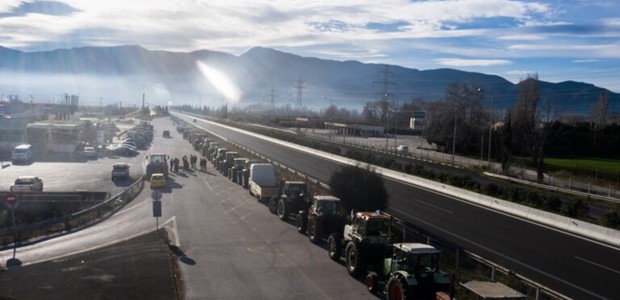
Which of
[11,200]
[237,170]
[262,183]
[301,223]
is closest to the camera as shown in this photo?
[11,200]

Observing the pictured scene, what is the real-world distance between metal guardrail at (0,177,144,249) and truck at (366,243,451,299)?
1589 centimetres

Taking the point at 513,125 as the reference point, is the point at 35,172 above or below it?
below

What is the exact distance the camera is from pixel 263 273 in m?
19.4

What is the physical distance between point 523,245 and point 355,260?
922 cm

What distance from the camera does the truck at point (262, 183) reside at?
34.8 meters

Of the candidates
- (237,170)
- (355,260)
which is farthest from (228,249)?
(237,170)

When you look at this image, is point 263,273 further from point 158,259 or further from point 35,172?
point 35,172

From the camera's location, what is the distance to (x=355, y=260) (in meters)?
18.8

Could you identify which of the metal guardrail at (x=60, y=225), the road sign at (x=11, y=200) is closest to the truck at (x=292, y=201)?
the metal guardrail at (x=60, y=225)

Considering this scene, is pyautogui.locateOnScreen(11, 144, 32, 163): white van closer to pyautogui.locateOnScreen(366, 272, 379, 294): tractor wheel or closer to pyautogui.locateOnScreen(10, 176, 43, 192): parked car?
pyautogui.locateOnScreen(10, 176, 43, 192): parked car

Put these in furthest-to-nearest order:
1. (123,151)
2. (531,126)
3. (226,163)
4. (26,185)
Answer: (123,151)
(531,126)
(226,163)
(26,185)

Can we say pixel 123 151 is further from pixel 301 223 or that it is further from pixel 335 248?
pixel 335 248

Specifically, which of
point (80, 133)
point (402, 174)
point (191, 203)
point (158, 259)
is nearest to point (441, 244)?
point (158, 259)

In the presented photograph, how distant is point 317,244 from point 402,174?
26.7 meters
